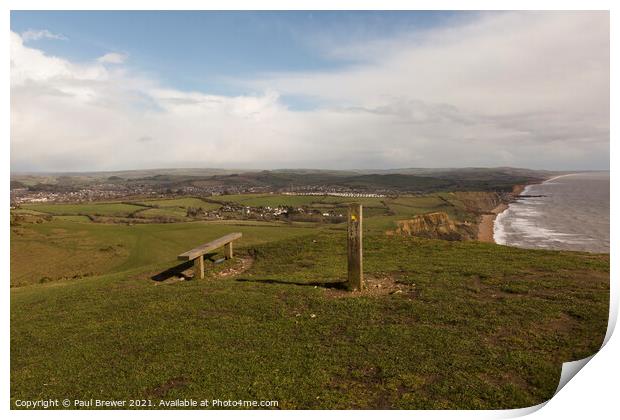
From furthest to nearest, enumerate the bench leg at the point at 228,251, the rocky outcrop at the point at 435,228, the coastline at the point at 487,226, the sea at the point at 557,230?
the coastline at the point at 487,226 → the rocky outcrop at the point at 435,228 → the sea at the point at 557,230 → the bench leg at the point at 228,251

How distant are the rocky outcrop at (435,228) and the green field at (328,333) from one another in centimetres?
3039

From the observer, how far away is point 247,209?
253ft

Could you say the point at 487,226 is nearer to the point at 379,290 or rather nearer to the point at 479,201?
the point at 479,201

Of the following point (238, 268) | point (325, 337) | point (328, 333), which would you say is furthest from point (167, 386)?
point (238, 268)

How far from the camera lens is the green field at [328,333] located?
6.02 m

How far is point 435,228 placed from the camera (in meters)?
50.8

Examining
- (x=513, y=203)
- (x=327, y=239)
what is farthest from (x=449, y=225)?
(x=513, y=203)

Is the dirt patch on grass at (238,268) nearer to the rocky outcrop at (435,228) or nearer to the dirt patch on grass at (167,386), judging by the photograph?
the dirt patch on grass at (167,386)

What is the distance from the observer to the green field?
602 cm

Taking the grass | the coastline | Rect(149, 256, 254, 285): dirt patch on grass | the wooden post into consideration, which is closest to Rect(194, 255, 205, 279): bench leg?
Rect(149, 256, 254, 285): dirt patch on grass

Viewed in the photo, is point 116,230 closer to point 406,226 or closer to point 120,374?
point 406,226

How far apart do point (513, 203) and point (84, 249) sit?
11376cm

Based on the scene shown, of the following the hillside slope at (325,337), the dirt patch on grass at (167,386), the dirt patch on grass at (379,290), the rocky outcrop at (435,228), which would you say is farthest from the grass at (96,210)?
the dirt patch on grass at (167,386)

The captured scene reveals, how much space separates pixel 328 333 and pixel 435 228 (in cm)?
4670
